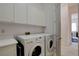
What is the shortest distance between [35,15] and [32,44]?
0.56 m

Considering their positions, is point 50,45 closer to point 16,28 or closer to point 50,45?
point 50,45

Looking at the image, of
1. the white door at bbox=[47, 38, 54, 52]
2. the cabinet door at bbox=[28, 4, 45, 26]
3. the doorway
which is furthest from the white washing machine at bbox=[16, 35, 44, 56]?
the doorway

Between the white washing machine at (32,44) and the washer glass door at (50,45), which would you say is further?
the washer glass door at (50,45)

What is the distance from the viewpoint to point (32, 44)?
1.33 meters

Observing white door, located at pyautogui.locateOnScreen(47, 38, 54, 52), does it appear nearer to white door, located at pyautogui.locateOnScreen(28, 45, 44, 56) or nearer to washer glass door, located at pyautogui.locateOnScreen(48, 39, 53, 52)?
washer glass door, located at pyautogui.locateOnScreen(48, 39, 53, 52)

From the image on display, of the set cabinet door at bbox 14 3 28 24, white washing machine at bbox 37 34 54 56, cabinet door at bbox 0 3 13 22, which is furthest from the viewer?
white washing machine at bbox 37 34 54 56

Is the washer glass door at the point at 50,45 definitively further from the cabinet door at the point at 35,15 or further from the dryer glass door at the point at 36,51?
the cabinet door at the point at 35,15

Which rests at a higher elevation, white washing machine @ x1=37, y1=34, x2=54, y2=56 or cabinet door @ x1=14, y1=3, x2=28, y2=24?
cabinet door @ x1=14, y1=3, x2=28, y2=24

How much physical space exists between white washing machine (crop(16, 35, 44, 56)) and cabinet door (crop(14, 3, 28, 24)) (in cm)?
33

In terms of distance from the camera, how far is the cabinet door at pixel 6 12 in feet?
4.00

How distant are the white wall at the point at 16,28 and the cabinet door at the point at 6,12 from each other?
0.14 metres

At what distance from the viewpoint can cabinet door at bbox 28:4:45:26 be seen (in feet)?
4.56

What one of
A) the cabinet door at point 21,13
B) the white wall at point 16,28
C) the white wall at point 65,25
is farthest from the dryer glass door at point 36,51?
the cabinet door at point 21,13

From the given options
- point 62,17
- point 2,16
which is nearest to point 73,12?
point 62,17
